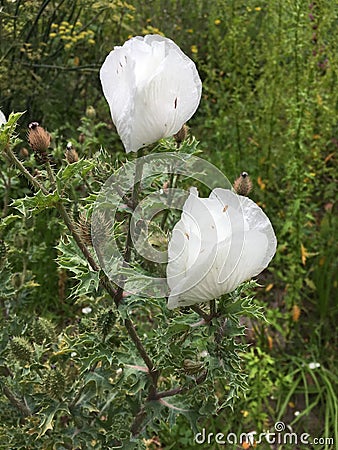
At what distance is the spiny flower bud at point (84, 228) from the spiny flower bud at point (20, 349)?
49 cm

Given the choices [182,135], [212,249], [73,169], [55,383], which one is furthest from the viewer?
[55,383]

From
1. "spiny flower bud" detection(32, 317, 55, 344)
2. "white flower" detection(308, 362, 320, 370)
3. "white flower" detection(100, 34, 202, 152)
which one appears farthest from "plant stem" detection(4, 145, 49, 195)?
"white flower" detection(308, 362, 320, 370)

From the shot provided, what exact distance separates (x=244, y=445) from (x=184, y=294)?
134cm

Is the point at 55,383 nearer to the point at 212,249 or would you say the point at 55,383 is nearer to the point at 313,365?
the point at 212,249

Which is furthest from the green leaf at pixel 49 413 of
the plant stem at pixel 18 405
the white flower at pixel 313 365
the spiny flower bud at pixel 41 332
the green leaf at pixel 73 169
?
the white flower at pixel 313 365

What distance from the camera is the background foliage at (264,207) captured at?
1.57 m

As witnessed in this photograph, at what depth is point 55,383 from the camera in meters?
1.40

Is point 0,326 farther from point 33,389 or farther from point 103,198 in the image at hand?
point 103,198

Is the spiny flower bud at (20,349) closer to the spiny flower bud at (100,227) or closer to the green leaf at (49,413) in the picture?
the green leaf at (49,413)

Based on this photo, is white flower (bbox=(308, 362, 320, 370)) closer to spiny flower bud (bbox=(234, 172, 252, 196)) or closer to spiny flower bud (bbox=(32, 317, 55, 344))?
spiny flower bud (bbox=(32, 317, 55, 344))

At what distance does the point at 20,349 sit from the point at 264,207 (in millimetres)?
1731

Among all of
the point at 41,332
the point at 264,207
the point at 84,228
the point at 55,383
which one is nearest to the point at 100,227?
the point at 84,228

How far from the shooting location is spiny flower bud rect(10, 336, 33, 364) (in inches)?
58.7

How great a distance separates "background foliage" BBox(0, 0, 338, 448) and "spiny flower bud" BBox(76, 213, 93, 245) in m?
0.24
